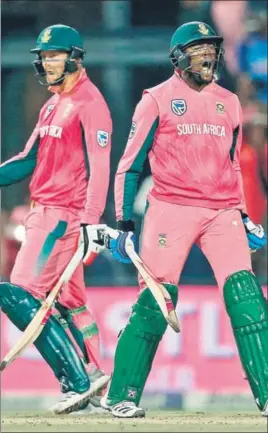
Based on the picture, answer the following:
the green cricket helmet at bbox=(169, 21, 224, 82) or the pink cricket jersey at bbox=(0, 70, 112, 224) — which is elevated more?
the green cricket helmet at bbox=(169, 21, 224, 82)

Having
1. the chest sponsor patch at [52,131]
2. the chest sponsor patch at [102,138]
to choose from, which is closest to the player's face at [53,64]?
the chest sponsor patch at [52,131]

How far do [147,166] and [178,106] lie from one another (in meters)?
2.65

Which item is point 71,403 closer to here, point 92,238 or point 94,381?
point 94,381

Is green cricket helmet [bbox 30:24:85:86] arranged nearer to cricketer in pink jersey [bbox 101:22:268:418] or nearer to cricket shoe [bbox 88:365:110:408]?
cricketer in pink jersey [bbox 101:22:268:418]

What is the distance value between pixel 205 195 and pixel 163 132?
37 centimetres

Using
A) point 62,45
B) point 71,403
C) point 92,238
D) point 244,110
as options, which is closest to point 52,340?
point 71,403

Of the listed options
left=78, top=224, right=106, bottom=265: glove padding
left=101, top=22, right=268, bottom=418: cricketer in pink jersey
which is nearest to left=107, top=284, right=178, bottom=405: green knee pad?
left=101, top=22, right=268, bottom=418: cricketer in pink jersey

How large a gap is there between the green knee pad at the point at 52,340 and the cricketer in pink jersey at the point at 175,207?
1.48ft

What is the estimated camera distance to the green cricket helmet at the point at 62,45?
10.8m

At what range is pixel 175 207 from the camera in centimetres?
995

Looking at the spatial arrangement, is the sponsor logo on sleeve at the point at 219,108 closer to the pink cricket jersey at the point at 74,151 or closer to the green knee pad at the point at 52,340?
the pink cricket jersey at the point at 74,151

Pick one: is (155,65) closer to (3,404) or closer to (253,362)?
(3,404)

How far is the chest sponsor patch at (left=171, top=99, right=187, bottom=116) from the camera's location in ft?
32.6

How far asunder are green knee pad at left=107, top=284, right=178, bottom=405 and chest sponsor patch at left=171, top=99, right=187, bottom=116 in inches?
33.6
